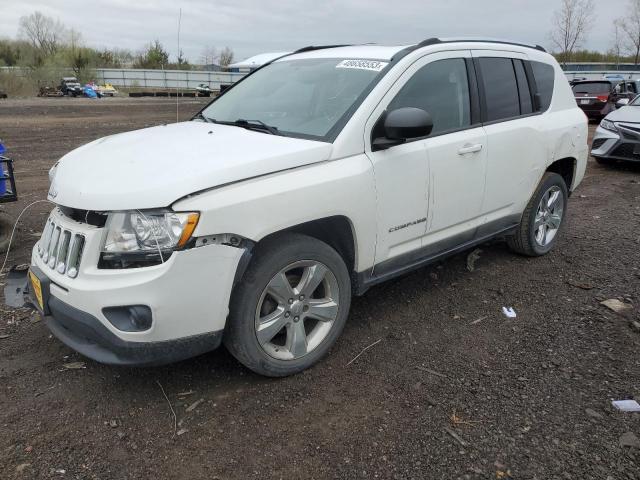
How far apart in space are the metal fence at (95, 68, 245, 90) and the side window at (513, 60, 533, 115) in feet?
154

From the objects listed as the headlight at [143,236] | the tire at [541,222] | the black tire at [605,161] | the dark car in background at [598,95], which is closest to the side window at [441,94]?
the tire at [541,222]

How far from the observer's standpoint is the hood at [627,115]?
9.63m

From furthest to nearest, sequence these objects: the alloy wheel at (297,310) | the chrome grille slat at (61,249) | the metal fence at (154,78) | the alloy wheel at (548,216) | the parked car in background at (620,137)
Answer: the metal fence at (154,78), the parked car in background at (620,137), the alloy wheel at (548,216), the alloy wheel at (297,310), the chrome grille slat at (61,249)

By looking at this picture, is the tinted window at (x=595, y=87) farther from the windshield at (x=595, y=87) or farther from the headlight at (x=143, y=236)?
the headlight at (x=143, y=236)

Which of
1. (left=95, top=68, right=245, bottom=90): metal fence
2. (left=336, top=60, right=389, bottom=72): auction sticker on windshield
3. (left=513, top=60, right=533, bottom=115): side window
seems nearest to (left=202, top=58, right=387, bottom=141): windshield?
(left=336, top=60, right=389, bottom=72): auction sticker on windshield

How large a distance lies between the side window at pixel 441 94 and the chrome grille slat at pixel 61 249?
2015mm

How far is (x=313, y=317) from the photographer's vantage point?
321 centimetres

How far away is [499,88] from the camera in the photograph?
439 centimetres

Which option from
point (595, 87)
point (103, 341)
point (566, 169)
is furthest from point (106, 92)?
point (103, 341)

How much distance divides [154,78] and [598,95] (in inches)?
1743

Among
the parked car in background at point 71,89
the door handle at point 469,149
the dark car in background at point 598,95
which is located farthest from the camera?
the parked car in background at point 71,89

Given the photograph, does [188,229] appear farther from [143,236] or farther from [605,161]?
[605,161]

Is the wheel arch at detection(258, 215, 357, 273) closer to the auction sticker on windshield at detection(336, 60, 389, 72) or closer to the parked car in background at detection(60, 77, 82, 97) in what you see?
the auction sticker on windshield at detection(336, 60, 389, 72)

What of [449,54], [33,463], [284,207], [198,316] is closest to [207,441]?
[198,316]
